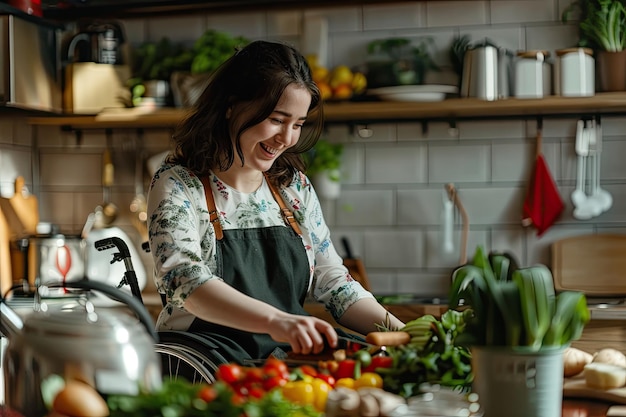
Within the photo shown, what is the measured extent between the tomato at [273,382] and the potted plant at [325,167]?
2.42 meters

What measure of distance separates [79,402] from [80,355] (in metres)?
0.07

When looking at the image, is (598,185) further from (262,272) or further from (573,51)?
(262,272)

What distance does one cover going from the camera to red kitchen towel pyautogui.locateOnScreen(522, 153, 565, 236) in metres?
3.70

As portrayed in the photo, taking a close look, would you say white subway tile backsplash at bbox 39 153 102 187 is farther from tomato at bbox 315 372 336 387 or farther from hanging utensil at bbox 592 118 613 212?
tomato at bbox 315 372 336 387

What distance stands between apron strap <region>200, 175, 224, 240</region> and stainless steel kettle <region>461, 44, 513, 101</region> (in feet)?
5.40

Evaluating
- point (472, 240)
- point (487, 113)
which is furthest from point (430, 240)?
point (487, 113)

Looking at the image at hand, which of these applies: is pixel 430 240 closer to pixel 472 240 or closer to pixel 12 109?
pixel 472 240

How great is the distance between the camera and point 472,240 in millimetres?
3828

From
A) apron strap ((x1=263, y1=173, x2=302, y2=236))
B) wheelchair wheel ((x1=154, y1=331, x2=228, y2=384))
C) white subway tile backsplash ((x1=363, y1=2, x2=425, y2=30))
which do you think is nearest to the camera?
wheelchair wheel ((x1=154, y1=331, x2=228, y2=384))

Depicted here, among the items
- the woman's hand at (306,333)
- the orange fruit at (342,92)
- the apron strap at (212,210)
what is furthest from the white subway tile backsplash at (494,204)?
the woman's hand at (306,333)

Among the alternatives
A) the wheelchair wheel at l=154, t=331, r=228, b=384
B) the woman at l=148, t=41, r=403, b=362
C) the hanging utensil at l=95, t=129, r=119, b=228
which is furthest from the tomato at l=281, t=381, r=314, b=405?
the hanging utensil at l=95, t=129, r=119, b=228

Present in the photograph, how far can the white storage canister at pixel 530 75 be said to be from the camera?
354 cm

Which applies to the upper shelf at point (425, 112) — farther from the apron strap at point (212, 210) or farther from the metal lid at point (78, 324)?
the metal lid at point (78, 324)

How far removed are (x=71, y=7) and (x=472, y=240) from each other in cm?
211
